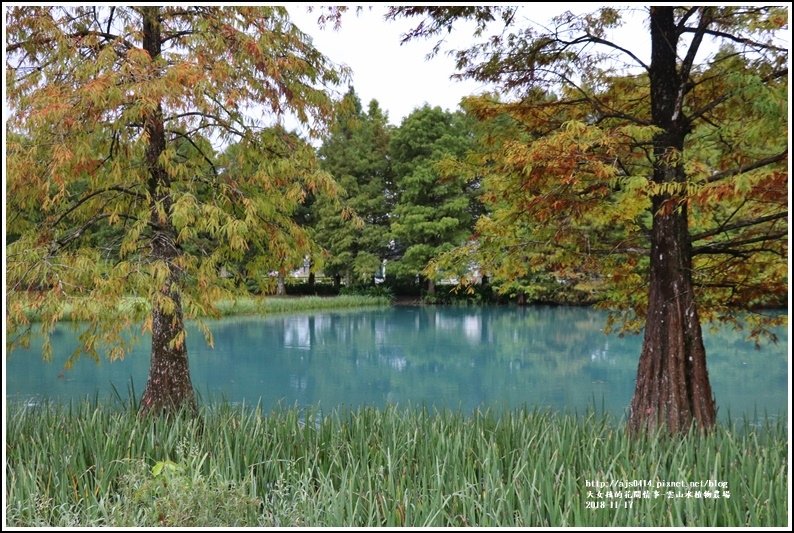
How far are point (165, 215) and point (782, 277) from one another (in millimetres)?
4003

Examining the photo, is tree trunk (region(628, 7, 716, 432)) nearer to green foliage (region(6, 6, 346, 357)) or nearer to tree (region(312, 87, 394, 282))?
green foliage (region(6, 6, 346, 357))

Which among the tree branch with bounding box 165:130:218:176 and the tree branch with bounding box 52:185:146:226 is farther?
the tree branch with bounding box 165:130:218:176

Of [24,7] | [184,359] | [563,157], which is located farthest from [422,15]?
[184,359]

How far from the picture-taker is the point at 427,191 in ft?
55.4

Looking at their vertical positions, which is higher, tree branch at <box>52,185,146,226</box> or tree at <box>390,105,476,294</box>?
tree at <box>390,105,476,294</box>

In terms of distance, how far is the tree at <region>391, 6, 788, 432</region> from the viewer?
3.34m

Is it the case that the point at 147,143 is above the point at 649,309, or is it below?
above

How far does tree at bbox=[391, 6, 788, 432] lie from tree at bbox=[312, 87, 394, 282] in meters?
13.1

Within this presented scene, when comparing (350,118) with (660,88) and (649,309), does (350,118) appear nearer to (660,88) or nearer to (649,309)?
(660,88)

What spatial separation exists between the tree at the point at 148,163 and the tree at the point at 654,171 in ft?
3.84

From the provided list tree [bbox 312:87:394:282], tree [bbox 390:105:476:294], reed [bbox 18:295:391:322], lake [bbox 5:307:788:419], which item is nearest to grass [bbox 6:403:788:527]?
lake [bbox 5:307:788:419]

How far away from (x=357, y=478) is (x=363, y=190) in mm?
16463

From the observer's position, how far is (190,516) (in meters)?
2.51

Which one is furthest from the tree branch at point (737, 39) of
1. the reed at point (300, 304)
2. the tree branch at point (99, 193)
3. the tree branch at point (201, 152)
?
the reed at point (300, 304)
